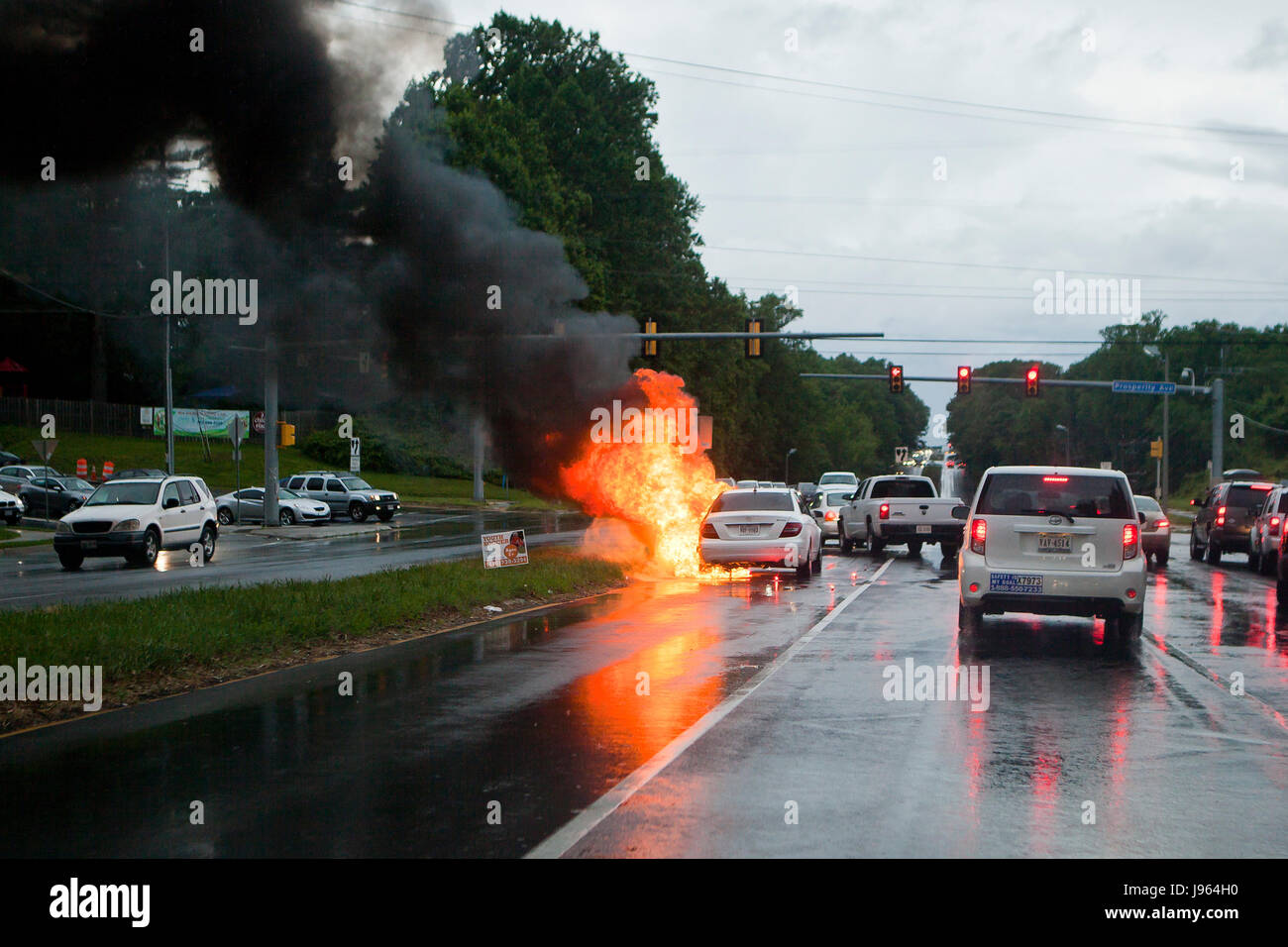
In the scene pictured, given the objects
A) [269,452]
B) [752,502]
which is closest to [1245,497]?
[752,502]

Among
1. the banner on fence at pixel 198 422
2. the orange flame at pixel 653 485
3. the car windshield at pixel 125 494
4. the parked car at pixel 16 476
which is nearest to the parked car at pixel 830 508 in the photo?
the orange flame at pixel 653 485

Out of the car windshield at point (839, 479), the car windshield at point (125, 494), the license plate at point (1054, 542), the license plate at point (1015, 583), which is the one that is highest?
the license plate at point (1054, 542)

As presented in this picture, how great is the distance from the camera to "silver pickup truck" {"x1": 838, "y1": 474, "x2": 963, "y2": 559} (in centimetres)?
2725

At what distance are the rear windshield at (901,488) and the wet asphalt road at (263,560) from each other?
7571 millimetres

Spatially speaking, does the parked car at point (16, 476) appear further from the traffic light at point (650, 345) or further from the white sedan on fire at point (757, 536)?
the white sedan on fire at point (757, 536)

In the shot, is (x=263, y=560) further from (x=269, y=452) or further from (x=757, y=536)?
(x=269, y=452)

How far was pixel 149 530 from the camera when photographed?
24.8m

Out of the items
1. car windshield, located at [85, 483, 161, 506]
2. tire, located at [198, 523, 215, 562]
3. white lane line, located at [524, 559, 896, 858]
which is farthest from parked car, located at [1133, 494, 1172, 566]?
car windshield, located at [85, 483, 161, 506]

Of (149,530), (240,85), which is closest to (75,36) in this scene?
(240,85)

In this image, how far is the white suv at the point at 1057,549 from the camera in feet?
40.5

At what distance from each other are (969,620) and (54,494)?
38.7 m

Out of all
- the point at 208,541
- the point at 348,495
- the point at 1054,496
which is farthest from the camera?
the point at 348,495

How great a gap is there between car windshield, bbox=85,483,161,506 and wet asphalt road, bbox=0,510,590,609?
49.7 inches

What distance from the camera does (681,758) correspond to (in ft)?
23.8
